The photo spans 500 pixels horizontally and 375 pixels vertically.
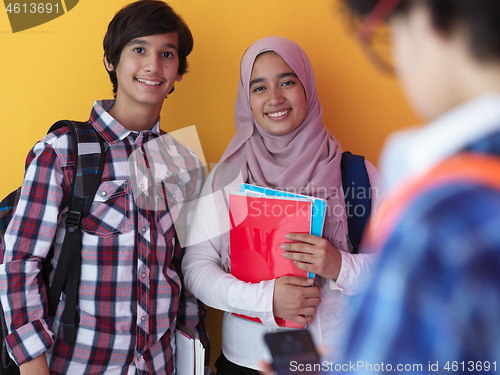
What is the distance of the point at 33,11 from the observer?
1799 millimetres

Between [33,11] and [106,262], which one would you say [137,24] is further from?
[106,262]

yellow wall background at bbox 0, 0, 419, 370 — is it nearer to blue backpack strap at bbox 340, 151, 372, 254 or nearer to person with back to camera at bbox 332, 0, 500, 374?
blue backpack strap at bbox 340, 151, 372, 254

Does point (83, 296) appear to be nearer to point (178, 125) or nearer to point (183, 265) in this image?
point (183, 265)

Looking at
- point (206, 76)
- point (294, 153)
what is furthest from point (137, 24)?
point (294, 153)

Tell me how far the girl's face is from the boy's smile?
31cm

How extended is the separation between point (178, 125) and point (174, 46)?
441 mm

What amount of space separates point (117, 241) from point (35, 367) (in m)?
0.40

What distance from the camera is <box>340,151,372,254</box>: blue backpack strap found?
1.51 meters

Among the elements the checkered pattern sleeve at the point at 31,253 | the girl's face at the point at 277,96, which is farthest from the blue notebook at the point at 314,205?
the checkered pattern sleeve at the point at 31,253

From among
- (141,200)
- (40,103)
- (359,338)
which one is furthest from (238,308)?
(40,103)

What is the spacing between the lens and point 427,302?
42 cm

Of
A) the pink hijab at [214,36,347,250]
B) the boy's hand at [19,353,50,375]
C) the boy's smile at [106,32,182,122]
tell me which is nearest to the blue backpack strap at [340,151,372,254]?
the pink hijab at [214,36,347,250]

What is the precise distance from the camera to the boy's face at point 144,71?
1.50m

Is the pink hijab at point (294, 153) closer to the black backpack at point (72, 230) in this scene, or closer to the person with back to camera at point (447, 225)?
the black backpack at point (72, 230)
